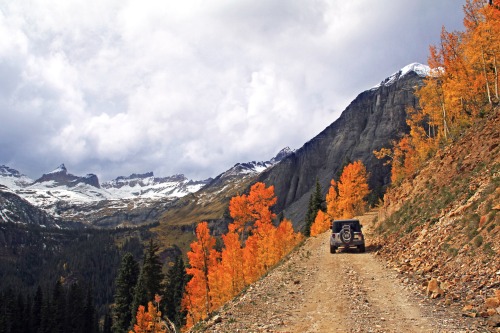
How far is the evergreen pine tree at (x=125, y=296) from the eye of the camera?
55625mm

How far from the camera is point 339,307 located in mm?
14234

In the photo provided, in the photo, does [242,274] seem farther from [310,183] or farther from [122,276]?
[310,183]

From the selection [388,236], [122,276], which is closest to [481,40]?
[388,236]

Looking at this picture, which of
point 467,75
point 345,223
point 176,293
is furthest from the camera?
point 176,293

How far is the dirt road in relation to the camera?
11523 millimetres

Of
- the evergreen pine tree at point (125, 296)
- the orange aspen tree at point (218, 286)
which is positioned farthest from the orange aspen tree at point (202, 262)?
the evergreen pine tree at point (125, 296)

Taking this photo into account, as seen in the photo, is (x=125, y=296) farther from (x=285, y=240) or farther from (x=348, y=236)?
(x=348, y=236)

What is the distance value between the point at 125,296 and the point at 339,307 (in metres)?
52.2

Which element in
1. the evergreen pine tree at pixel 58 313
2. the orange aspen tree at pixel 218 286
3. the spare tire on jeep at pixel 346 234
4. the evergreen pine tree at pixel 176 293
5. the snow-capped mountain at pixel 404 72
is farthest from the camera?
the snow-capped mountain at pixel 404 72

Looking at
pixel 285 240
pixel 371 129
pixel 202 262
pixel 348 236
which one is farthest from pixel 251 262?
pixel 371 129

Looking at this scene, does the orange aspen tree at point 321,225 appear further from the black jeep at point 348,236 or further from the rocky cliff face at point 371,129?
the rocky cliff face at point 371,129

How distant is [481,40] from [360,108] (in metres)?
156

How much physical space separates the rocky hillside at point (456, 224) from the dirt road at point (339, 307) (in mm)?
1033

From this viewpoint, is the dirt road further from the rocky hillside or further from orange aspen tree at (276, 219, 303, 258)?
orange aspen tree at (276, 219, 303, 258)
